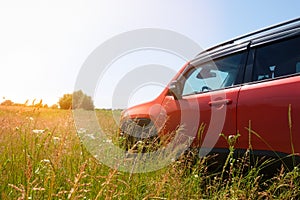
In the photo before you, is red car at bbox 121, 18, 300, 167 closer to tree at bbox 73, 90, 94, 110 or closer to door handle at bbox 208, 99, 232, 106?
door handle at bbox 208, 99, 232, 106

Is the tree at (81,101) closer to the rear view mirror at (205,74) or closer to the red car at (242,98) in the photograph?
the red car at (242,98)

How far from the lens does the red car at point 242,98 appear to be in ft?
8.11

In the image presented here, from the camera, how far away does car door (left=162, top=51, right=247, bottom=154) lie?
299cm

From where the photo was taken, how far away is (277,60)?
2.81 metres

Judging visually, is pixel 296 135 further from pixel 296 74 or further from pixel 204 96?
pixel 204 96

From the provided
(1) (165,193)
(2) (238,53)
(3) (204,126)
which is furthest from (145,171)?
(2) (238,53)

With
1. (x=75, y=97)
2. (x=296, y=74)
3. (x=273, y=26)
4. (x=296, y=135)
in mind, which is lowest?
(x=296, y=135)

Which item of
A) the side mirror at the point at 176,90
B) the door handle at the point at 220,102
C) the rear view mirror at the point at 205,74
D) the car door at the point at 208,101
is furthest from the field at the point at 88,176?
the rear view mirror at the point at 205,74

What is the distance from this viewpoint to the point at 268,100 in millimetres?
2582

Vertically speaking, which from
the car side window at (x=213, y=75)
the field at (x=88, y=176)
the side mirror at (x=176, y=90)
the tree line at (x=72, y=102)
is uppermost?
the car side window at (x=213, y=75)

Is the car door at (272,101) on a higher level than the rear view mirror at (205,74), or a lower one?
lower

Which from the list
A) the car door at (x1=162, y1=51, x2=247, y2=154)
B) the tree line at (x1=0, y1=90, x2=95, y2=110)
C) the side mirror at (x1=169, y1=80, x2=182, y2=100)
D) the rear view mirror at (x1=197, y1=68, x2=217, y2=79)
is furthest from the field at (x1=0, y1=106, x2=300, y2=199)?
the rear view mirror at (x1=197, y1=68, x2=217, y2=79)

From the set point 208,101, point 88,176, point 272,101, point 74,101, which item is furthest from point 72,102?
point 272,101

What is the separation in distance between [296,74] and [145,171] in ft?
5.27
